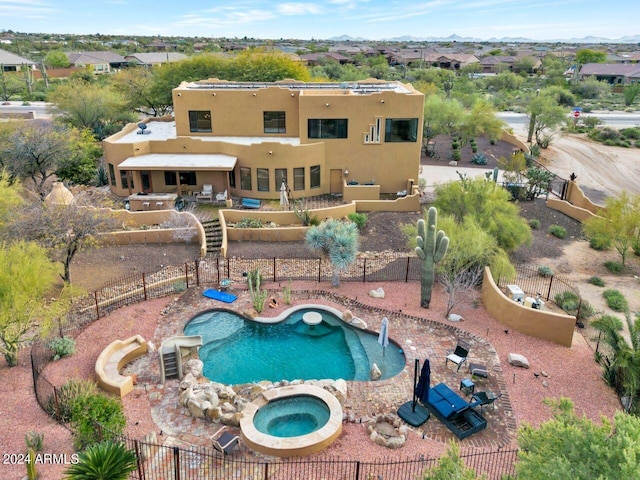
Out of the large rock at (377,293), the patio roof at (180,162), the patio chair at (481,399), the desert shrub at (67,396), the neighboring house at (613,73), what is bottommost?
the large rock at (377,293)

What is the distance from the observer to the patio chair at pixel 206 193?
30.1 meters

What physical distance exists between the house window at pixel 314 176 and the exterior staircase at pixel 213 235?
757cm

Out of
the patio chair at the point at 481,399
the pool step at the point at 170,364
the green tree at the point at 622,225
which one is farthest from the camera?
the green tree at the point at 622,225

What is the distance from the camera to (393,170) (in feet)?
108

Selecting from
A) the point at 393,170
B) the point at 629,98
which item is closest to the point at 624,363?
the point at 393,170

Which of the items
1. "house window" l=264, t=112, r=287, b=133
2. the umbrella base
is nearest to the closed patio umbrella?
the umbrella base

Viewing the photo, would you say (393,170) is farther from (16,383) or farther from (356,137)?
(16,383)

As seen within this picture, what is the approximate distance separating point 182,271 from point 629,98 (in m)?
78.8

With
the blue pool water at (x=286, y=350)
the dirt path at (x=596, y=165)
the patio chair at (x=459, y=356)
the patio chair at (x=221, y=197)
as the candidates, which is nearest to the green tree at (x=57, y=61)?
the patio chair at (x=221, y=197)

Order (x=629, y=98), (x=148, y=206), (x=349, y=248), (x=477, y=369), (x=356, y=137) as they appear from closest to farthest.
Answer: (x=477, y=369) < (x=349, y=248) < (x=148, y=206) < (x=356, y=137) < (x=629, y=98)

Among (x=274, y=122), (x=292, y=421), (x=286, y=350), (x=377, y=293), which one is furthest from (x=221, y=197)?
(x=292, y=421)

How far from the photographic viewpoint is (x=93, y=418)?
41.3 feet

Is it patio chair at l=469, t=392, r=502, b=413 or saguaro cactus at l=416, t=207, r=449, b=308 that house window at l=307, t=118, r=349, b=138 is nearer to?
saguaro cactus at l=416, t=207, r=449, b=308

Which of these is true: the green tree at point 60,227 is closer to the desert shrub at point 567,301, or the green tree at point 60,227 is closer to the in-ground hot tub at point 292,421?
the in-ground hot tub at point 292,421
